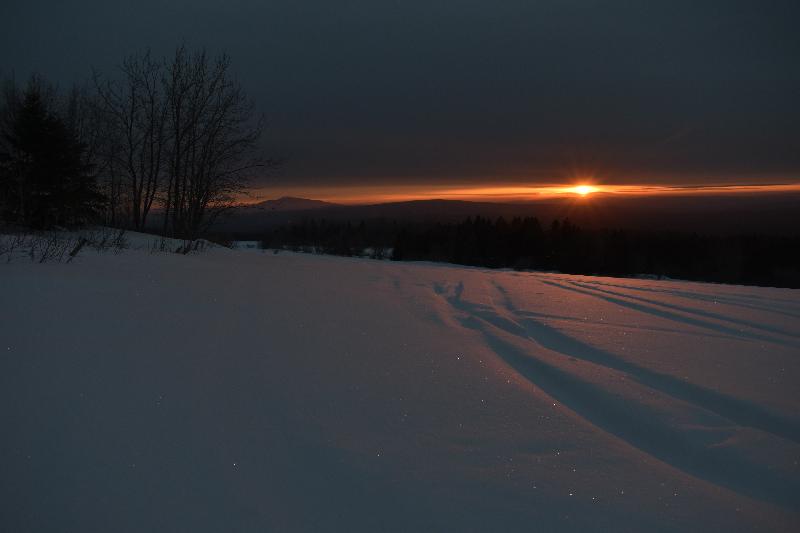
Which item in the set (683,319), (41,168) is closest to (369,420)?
(683,319)

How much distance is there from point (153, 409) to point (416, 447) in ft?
3.02

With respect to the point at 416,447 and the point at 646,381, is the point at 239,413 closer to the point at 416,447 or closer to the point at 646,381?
the point at 416,447

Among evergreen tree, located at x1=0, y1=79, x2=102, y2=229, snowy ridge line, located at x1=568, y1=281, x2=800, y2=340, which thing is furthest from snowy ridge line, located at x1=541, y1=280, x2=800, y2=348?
evergreen tree, located at x1=0, y1=79, x2=102, y2=229

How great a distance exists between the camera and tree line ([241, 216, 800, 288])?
42625 millimetres

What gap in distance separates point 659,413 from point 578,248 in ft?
172

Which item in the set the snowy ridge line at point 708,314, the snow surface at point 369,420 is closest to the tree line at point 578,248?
the snowy ridge line at point 708,314

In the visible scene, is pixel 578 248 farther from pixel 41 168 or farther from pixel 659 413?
pixel 659 413

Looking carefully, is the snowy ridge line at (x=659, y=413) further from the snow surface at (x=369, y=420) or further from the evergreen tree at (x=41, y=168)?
the evergreen tree at (x=41, y=168)

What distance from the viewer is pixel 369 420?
164cm

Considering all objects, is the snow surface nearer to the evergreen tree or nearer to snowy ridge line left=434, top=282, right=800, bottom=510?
snowy ridge line left=434, top=282, right=800, bottom=510

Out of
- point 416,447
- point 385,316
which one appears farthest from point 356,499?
point 385,316

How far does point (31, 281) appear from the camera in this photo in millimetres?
2859

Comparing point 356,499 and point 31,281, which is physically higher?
point 31,281

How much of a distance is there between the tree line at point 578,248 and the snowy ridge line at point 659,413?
38.9 m
